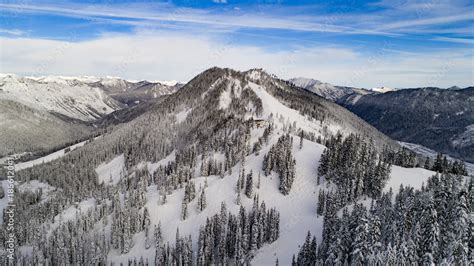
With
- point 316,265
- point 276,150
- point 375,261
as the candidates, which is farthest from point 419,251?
point 276,150

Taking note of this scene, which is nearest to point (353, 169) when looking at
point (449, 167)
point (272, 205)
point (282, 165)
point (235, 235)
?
point (282, 165)

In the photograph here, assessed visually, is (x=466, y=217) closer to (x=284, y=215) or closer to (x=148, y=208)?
(x=284, y=215)

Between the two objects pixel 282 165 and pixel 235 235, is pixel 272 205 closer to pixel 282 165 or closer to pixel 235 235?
pixel 282 165

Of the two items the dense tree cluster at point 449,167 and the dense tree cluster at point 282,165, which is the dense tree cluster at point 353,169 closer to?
the dense tree cluster at point 282,165

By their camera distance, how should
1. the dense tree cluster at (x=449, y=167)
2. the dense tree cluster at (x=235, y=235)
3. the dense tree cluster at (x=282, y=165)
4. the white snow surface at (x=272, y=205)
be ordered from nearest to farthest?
the dense tree cluster at (x=235, y=235), the white snow surface at (x=272, y=205), the dense tree cluster at (x=449, y=167), the dense tree cluster at (x=282, y=165)

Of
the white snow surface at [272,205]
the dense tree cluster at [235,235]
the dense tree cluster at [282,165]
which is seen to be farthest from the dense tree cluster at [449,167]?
the dense tree cluster at [235,235]
